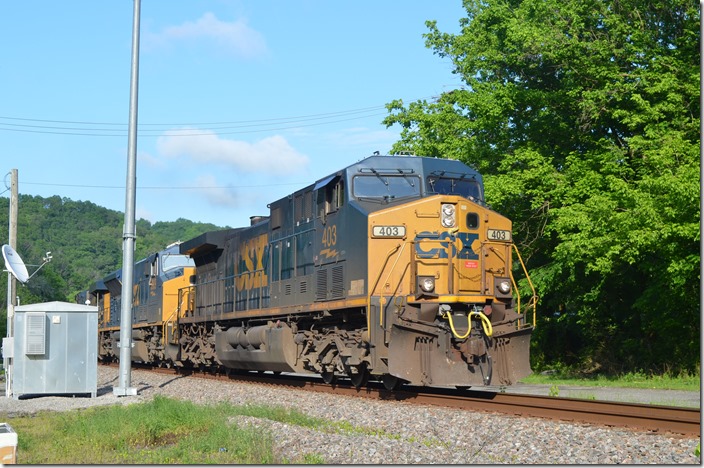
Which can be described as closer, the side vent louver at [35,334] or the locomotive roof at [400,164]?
the locomotive roof at [400,164]

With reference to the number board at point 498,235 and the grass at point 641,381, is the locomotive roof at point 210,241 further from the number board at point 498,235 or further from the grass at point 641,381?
the number board at point 498,235

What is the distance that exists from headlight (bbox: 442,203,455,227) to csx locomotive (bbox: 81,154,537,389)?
0.02 metres

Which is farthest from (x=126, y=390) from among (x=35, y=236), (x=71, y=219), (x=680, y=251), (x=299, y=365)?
(x=71, y=219)

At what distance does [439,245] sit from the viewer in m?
14.5

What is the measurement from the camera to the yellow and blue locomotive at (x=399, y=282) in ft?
A: 46.1

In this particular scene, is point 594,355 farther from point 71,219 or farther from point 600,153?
point 71,219

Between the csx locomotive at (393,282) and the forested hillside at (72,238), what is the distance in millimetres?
73129

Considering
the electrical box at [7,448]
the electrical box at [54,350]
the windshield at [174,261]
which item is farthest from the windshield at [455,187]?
the windshield at [174,261]

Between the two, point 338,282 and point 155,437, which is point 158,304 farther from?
point 155,437

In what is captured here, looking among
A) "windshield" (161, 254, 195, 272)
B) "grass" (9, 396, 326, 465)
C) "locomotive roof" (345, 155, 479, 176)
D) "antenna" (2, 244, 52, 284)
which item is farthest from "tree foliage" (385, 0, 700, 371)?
"antenna" (2, 244, 52, 284)

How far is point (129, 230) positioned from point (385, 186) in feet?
20.0

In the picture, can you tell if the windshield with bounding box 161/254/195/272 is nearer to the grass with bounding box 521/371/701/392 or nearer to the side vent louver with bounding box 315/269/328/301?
the grass with bounding box 521/371/701/392

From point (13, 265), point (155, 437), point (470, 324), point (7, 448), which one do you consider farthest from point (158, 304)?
point (7, 448)

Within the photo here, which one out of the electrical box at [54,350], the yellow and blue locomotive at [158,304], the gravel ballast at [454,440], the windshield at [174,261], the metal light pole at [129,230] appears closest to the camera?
the gravel ballast at [454,440]
